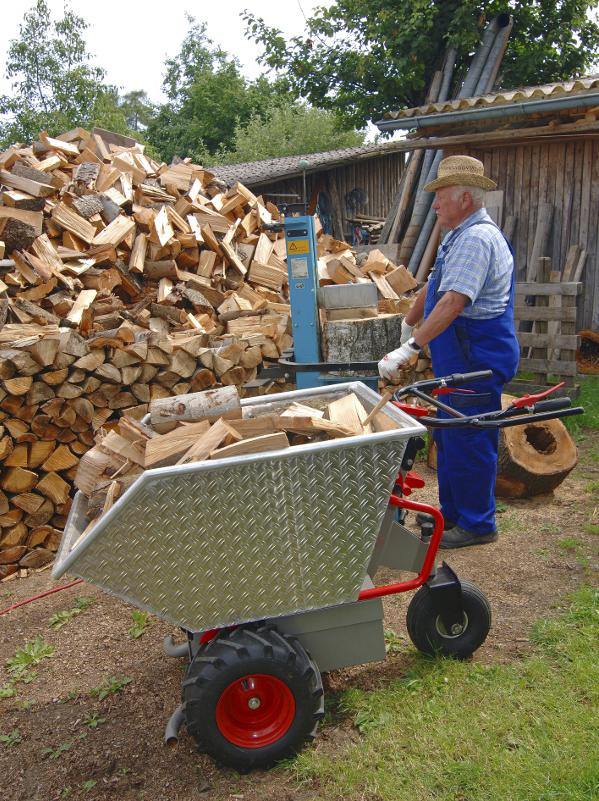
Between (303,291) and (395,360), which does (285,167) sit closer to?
(303,291)

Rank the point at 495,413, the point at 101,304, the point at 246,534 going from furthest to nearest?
the point at 101,304 → the point at 495,413 → the point at 246,534

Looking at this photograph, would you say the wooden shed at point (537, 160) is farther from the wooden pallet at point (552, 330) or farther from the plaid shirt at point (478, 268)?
the plaid shirt at point (478, 268)

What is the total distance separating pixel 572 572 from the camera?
3.65 meters

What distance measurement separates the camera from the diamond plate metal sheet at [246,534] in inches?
85.9

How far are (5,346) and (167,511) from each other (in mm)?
2793

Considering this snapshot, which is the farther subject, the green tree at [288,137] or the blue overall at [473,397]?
the green tree at [288,137]

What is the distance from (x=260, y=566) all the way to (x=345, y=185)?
18142 millimetres

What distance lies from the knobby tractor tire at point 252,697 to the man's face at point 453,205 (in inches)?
86.7

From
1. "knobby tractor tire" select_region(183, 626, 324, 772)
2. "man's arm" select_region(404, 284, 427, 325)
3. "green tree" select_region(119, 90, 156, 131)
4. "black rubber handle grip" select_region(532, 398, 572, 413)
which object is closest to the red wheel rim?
"knobby tractor tire" select_region(183, 626, 324, 772)

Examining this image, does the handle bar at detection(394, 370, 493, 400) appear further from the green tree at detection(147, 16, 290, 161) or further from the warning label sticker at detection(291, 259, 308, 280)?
the green tree at detection(147, 16, 290, 161)

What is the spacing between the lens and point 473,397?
3426 mm

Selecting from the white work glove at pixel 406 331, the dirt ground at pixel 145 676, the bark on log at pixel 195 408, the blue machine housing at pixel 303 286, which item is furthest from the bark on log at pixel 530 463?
the bark on log at pixel 195 408

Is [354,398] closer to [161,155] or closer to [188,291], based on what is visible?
[188,291]

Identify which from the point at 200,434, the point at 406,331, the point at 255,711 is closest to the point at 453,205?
the point at 406,331
